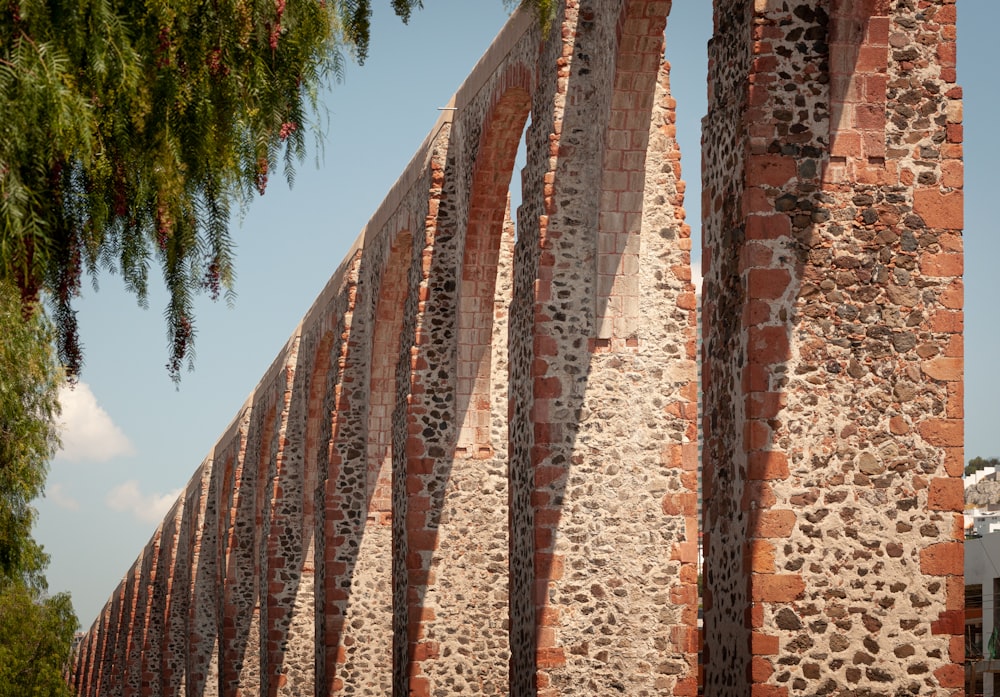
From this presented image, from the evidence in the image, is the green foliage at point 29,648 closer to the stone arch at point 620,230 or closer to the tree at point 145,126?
the stone arch at point 620,230

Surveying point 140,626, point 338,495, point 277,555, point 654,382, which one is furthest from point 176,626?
point 654,382

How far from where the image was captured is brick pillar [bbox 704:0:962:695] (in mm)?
8039

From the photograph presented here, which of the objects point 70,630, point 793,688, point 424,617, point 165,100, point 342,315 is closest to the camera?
point 165,100

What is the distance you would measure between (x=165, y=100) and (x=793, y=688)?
4.54 m

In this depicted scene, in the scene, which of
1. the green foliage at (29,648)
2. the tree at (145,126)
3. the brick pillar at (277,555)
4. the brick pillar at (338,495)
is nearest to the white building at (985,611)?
the brick pillar at (277,555)

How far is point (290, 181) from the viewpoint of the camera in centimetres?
684

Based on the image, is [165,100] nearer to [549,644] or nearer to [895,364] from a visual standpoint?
[895,364]

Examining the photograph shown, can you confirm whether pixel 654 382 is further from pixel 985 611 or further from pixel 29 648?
pixel 985 611

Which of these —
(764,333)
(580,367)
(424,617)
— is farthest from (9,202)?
(424,617)

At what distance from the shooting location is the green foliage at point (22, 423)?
1301 cm

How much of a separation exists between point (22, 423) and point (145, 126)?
10.4 meters

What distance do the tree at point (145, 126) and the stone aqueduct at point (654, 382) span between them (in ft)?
9.70

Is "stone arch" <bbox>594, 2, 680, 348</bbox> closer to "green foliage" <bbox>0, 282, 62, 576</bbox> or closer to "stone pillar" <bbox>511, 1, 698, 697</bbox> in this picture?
"stone pillar" <bbox>511, 1, 698, 697</bbox>

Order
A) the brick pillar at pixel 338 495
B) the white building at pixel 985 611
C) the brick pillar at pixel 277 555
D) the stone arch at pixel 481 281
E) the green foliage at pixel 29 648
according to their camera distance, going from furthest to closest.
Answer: the white building at pixel 985 611 < the green foliage at pixel 29 648 < the brick pillar at pixel 277 555 < the brick pillar at pixel 338 495 < the stone arch at pixel 481 281
